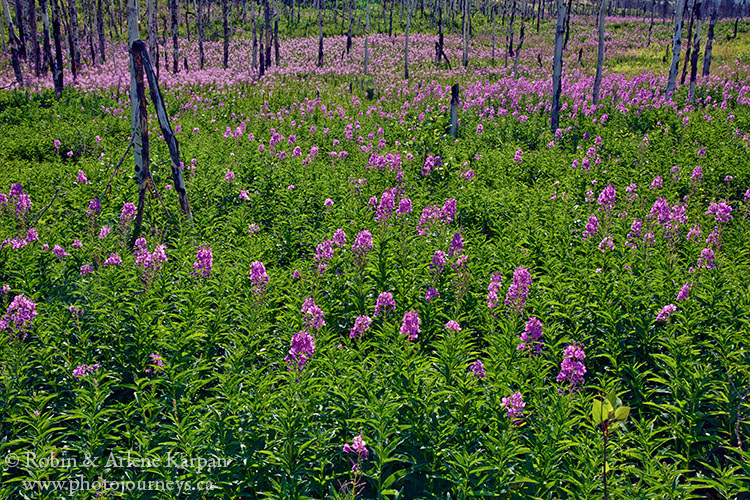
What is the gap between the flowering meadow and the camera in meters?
3.26

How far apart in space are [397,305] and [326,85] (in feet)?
74.4

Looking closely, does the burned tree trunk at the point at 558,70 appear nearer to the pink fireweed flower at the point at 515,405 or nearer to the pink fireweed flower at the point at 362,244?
the pink fireweed flower at the point at 362,244

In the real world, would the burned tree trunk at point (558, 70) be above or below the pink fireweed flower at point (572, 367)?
above

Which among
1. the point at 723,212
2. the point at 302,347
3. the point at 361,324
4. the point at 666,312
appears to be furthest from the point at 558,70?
the point at 302,347

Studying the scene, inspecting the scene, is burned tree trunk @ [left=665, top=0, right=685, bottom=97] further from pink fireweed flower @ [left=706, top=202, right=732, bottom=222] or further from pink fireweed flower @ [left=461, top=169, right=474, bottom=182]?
pink fireweed flower @ [left=706, top=202, right=732, bottom=222]

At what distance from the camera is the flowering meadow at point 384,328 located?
3262mm

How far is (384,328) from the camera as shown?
4.45 m

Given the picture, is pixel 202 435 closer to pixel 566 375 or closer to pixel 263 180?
pixel 566 375

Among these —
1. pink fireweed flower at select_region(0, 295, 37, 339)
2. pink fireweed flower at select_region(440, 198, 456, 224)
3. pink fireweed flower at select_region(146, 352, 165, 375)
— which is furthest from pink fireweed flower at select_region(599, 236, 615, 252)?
pink fireweed flower at select_region(0, 295, 37, 339)

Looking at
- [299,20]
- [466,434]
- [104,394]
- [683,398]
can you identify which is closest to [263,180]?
[104,394]

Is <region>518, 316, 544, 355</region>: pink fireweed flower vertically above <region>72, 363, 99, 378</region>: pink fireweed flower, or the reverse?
<region>518, 316, 544, 355</region>: pink fireweed flower

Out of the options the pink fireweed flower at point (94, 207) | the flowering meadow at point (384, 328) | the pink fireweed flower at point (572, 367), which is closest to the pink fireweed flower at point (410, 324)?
the flowering meadow at point (384, 328)

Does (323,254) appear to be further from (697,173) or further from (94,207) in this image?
(697,173)

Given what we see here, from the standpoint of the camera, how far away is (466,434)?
3.52 meters
